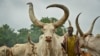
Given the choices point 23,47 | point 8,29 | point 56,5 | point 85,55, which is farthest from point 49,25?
point 8,29

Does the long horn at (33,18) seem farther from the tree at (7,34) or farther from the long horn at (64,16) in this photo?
the tree at (7,34)

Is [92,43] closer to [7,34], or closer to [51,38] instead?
[51,38]

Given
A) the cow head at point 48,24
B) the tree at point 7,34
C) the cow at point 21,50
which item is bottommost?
the cow at point 21,50

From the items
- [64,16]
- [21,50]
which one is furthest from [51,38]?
[21,50]

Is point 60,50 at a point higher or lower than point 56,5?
lower

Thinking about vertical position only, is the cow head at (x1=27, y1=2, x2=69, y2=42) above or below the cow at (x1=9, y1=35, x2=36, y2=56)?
above

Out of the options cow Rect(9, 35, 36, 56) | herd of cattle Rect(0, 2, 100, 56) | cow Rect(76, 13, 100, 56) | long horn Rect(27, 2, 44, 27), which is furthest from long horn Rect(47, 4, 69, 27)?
cow Rect(9, 35, 36, 56)

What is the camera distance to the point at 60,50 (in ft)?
50.6

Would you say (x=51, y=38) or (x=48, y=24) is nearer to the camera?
(x=51, y=38)

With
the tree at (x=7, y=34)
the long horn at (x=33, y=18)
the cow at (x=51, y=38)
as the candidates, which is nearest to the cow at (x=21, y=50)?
the long horn at (x=33, y=18)

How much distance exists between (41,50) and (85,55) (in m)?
2.96

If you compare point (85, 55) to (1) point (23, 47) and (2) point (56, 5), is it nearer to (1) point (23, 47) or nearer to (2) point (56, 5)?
(2) point (56, 5)

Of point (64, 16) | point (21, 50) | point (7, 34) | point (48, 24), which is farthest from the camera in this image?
point (7, 34)

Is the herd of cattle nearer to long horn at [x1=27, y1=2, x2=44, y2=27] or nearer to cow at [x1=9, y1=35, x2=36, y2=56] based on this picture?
long horn at [x1=27, y1=2, x2=44, y2=27]
